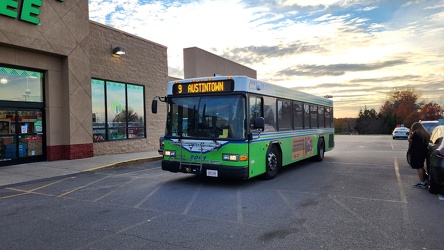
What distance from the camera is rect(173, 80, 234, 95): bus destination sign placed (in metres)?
8.11

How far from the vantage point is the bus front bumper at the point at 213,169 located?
7715mm

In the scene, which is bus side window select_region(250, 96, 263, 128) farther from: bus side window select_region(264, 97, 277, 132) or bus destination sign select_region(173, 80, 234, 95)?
bus destination sign select_region(173, 80, 234, 95)

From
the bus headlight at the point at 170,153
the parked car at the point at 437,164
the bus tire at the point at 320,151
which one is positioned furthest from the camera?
the bus tire at the point at 320,151

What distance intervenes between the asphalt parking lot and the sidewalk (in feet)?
2.74

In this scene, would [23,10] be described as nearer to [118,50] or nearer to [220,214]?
[118,50]

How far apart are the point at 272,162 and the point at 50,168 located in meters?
7.92

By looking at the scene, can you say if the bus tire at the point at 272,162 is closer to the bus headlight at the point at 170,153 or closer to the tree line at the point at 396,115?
the bus headlight at the point at 170,153

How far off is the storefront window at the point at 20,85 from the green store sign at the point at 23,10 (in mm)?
2048

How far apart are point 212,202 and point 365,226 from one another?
2971 millimetres

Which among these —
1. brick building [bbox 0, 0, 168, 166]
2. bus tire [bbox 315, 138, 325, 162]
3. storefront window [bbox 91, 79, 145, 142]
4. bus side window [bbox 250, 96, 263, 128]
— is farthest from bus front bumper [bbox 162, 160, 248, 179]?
storefront window [bbox 91, 79, 145, 142]

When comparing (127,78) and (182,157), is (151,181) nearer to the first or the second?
(182,157)

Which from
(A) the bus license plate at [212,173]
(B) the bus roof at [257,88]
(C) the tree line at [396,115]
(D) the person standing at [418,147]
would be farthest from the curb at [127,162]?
(C) the tree line at [396,115]

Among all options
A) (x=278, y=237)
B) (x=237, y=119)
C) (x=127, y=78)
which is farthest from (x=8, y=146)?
(x=278, y=237)

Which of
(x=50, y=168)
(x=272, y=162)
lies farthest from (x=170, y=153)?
(x=50, y=168)
